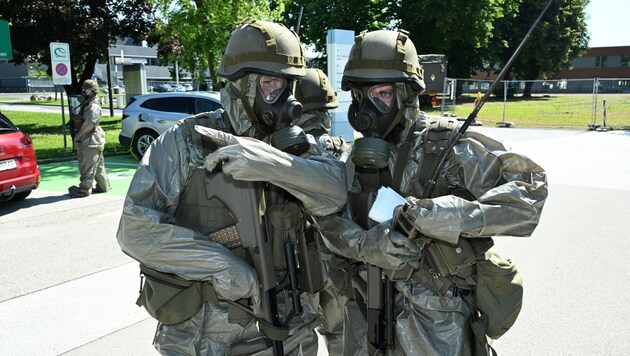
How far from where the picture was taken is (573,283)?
16.2ft

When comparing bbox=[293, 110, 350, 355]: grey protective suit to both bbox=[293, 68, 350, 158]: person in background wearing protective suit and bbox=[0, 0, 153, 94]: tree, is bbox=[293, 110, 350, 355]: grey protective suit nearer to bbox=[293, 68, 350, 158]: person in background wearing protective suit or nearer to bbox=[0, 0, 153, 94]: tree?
bbox=[293, 68, 350, 158]: person in background wearing protective suit

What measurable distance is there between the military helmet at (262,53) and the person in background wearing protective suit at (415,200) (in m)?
0.30

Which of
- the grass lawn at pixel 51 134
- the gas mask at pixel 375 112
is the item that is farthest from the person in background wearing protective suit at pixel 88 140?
the gas mask at pixel 375 112

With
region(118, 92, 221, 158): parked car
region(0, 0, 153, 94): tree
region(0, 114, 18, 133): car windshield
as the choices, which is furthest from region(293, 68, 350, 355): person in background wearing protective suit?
region(0, 0, 153, 94): tree

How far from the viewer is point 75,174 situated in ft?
35.7

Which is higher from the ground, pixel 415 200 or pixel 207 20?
pixel 207 20

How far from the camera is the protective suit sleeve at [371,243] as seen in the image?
2.20 metres

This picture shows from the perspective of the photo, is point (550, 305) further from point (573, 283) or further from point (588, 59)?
point (588, 59)

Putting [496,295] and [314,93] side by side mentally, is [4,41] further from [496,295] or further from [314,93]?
[496,295]

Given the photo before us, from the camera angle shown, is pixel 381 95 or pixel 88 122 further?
pixel 88 122

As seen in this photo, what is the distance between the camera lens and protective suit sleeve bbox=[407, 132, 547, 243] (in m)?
2.10

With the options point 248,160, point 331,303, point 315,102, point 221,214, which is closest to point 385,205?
point 248,160

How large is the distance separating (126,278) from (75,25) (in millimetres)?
16057

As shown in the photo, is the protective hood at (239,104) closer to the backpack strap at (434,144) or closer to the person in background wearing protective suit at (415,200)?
the person in background wearing protective suit at (415,200)
